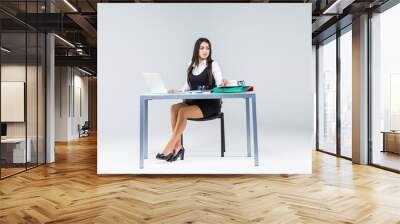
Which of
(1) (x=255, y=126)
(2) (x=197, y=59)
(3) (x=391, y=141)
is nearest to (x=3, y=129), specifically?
(2) (x=197, y=59)

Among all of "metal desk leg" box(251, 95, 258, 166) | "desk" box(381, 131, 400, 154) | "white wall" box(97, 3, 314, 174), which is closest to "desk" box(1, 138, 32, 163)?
"white wall" box(97, 3, 314, 174)

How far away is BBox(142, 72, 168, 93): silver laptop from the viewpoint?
5814 mm

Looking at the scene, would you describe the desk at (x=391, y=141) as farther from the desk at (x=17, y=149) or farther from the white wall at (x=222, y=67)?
the desk at (x=17, y=149)

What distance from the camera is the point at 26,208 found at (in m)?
4.11

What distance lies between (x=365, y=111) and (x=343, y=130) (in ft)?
4.49

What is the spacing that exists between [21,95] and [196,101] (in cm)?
346

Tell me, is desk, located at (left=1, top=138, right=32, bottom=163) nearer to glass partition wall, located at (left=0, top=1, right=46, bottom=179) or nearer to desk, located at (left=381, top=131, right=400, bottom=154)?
glass partition wall, located at (left=0, top=1, right=46, bottom=179)

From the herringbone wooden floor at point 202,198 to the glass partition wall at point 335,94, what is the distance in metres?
2.28

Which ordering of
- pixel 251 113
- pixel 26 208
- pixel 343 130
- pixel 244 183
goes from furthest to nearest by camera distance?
pixel 343 130
pixel 251 113
pixel 244 183
pixel 26 208

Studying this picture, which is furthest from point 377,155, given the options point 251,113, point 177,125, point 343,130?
point 177,125

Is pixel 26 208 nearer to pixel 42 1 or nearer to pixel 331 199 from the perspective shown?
pixel 331 199

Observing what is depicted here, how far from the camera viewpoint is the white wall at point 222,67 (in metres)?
5.88

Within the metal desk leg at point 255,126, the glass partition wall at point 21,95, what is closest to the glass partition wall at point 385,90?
the metal desk leg at point 255,126

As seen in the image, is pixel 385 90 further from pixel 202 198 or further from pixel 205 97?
pixel 202 198
